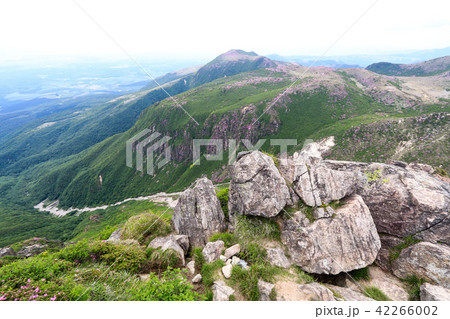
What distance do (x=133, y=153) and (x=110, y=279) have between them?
586ft

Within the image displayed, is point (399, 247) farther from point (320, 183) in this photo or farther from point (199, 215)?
point (199, 215)

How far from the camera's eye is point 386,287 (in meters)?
10.6

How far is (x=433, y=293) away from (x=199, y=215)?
47.0 feet

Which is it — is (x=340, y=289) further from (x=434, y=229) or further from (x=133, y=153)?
(x=133, y=153)

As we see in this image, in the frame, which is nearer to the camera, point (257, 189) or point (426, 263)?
point (426, 263)

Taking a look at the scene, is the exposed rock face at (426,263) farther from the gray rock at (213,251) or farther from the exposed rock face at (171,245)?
the exposed rock face at (171,245)

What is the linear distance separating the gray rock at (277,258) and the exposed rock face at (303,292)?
1684 millimetres

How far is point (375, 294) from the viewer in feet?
32.6

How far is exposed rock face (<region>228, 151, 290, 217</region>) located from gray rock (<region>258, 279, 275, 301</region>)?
473 cm

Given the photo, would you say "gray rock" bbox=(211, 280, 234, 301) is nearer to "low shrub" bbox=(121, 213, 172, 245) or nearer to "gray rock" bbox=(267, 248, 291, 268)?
"gray rock" bbox=(267, 248, 291, 268)

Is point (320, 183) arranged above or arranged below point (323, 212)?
above

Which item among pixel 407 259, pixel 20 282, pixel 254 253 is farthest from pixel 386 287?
pixel 20 282

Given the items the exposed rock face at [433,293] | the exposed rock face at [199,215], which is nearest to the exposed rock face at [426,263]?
the exposed rock face at [433,293]

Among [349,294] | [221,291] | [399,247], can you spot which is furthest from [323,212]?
[221,291]
